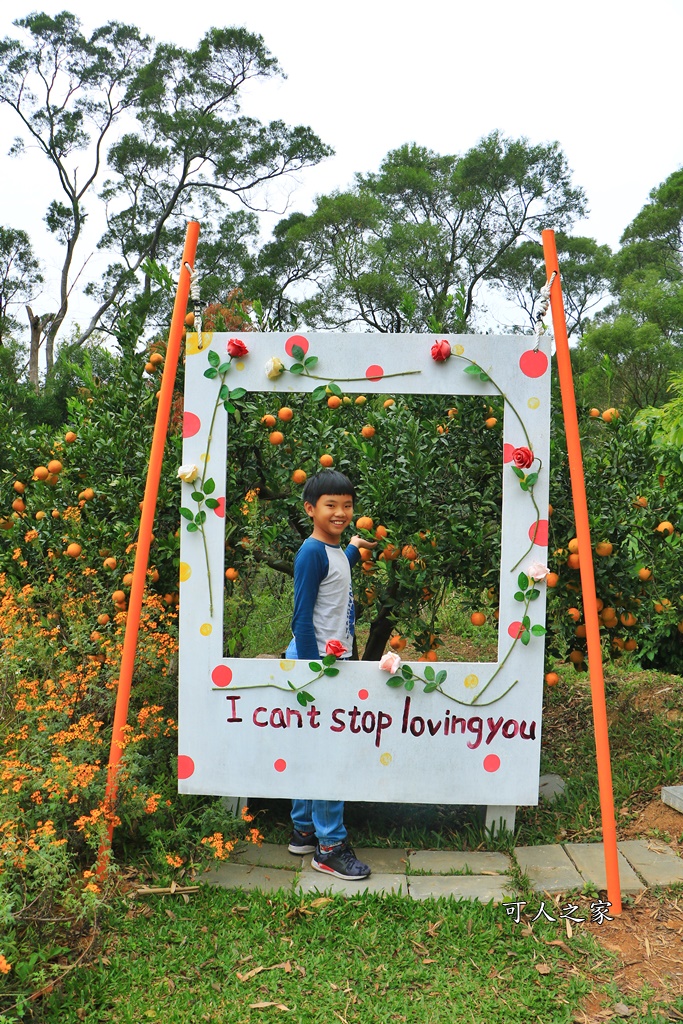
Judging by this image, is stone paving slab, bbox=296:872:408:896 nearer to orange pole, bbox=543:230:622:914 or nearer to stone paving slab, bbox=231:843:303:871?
stone paving slab, bbox=231:843:303:871

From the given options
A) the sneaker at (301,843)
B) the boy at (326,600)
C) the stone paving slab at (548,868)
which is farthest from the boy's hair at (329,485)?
the stone paving slab at (548,868)

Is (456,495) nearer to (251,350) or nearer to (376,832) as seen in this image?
(251,350)

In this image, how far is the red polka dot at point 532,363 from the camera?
311 cm

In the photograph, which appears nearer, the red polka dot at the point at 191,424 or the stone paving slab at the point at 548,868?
the stone paving slab at the point at 548,868

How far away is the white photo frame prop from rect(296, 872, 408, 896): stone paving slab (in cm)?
28

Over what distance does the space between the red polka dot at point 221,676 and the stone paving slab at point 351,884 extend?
769 mm

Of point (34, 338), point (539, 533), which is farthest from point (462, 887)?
point (34, 338)

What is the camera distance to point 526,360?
3.11m

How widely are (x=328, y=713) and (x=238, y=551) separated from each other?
3.25ft

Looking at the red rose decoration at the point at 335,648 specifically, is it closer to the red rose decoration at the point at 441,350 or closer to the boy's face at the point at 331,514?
the boy's face at the point at 331,514

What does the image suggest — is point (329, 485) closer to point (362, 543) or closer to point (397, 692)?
point (362, 543)

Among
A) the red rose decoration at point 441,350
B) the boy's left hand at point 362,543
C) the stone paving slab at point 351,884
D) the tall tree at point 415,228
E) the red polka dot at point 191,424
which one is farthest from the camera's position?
the tall tree at point 415,228

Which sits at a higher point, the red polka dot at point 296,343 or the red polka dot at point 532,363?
the red polka dot at point 296,343

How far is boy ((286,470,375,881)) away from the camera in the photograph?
3.11 metres
